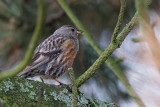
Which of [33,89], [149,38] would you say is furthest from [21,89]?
[149,38]

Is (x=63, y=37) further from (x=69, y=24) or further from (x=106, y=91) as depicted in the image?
(x=106, y=91)

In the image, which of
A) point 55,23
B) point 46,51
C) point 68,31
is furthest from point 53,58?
point 55,23

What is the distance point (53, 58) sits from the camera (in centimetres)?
473

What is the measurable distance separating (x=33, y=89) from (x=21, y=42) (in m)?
2.55

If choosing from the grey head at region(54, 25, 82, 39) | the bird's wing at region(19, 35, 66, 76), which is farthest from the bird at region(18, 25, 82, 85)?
the grey head at region(54, 25, 82, 39)

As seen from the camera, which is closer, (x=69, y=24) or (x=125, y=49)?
(x=125, y=49)

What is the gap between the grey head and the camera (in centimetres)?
519

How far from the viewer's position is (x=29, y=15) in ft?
17.7

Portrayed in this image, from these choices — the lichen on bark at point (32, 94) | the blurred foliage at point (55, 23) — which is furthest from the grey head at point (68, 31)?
the lichen on bark at point (32, 94)

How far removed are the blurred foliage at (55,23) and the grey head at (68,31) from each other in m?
0.10

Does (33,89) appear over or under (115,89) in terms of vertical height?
under

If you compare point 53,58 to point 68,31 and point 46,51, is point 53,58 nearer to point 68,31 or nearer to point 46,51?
point 46,51

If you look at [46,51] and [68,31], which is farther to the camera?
[68,31]

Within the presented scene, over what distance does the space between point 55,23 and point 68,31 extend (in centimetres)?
26
